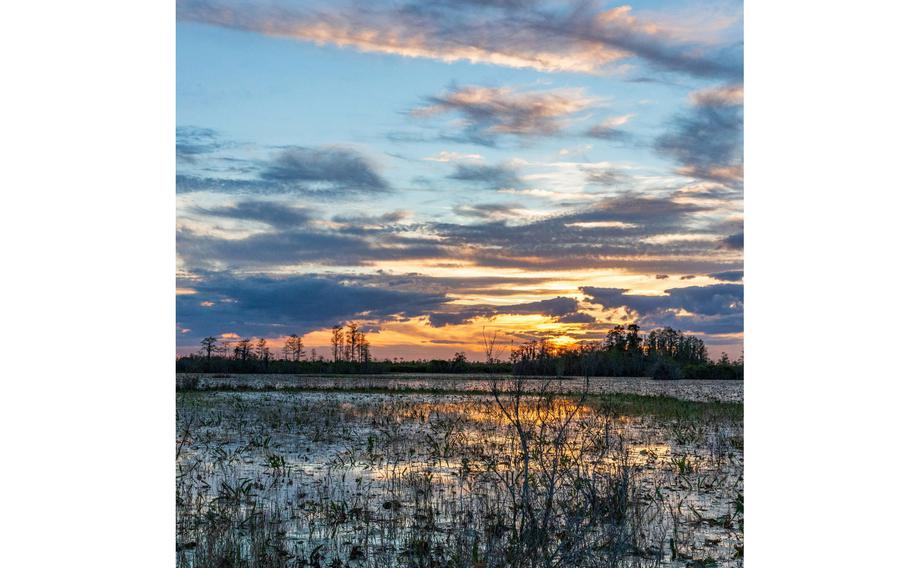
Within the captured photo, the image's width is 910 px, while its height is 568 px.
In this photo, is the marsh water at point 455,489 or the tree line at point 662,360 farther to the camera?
the tree line at point 662,360

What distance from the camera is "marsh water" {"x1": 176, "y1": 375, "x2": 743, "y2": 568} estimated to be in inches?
237

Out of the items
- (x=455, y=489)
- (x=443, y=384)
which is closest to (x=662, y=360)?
(x=443, y=384)

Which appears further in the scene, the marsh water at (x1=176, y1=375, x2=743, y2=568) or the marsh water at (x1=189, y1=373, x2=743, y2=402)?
the marsh water at (x1=189, y1=373, x2=743, y2=402)

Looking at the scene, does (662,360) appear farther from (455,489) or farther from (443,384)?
(455,489)

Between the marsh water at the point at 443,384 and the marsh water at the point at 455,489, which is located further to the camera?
the marsh water at the point at 443,384

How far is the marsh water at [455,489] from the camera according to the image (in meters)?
6.02

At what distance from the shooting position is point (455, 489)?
873 centimetres
